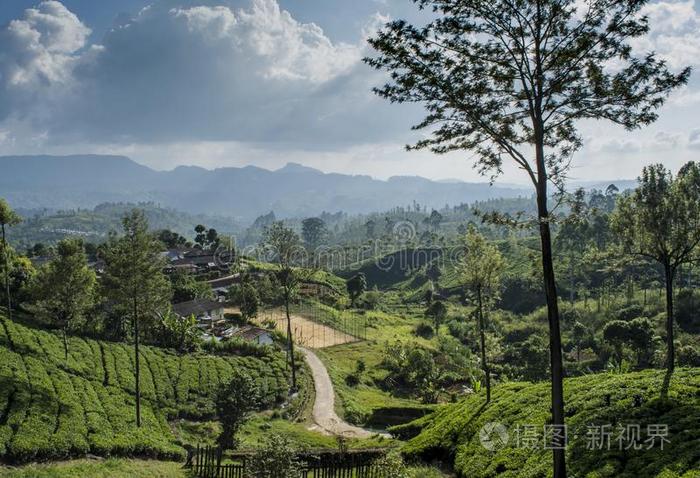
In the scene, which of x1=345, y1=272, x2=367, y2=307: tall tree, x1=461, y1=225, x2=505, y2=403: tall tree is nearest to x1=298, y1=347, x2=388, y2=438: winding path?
x1=461, y1=225, x2=505, y2=403: tall tree

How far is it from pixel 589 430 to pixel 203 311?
63297 millimetres

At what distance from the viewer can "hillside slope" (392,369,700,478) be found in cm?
1164

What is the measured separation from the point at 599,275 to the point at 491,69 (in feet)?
327

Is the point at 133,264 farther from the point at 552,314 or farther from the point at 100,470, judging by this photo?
the point at 552,314

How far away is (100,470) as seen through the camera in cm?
1875

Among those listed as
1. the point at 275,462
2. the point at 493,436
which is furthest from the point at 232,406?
the point at 493,436

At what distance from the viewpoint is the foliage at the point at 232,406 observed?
24.8 m

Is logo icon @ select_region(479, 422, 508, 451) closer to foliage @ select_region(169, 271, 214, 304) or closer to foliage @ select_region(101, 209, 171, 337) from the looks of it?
foliage @ select_region(101, 209, 171, 337)

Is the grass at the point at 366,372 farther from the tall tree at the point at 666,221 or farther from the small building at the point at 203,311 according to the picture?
the tall tree at the point at 666,221

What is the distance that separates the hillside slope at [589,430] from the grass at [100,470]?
33.9 feet

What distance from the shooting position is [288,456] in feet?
42.7

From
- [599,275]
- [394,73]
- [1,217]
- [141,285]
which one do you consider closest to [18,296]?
[1,217]

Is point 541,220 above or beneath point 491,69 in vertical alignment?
beneath

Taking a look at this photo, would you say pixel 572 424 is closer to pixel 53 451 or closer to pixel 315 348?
pixel 53 451
